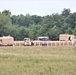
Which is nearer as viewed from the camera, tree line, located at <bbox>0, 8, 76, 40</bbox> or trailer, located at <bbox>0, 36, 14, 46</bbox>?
trailer, located at <bbox>0, 36, 14, 46</bbox>

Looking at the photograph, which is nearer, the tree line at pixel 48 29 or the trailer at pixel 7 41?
the trailer at pixel 7 41

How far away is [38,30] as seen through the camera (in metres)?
96.8

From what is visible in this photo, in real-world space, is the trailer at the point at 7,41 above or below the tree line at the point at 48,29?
below

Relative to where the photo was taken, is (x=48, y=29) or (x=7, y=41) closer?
(x=7, y=41)

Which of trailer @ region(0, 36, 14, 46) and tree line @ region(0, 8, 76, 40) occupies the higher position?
tree line @ region(0, 8, 76, 40)

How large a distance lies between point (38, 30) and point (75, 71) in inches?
3076

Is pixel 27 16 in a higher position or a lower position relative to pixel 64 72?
higher

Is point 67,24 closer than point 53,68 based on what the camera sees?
No

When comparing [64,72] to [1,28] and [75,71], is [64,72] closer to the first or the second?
[75,71]

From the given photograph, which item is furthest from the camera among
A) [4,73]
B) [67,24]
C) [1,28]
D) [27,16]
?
[27,16]

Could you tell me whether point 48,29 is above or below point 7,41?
above

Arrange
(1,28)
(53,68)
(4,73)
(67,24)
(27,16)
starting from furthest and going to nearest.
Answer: (27,16) < (67,24) < (1,28) < (53,68) < (4,73)

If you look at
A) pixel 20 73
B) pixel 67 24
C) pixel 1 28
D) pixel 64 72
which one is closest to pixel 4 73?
pixel 20 73

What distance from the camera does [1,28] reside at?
89.4 metres
